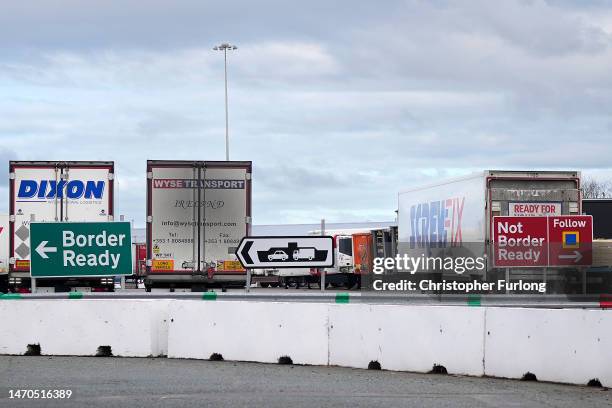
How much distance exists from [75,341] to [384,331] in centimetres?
459

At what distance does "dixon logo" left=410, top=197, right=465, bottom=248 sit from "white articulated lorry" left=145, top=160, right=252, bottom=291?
6973mm

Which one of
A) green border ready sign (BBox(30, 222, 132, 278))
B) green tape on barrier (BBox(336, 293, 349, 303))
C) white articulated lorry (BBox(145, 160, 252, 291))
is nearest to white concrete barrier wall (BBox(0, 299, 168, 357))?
green tape on barrier (BBox(336, 293, 349, 303))

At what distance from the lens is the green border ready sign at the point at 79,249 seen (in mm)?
20656

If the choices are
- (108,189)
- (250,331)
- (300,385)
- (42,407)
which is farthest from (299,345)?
(108,189)

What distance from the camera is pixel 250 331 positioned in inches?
629

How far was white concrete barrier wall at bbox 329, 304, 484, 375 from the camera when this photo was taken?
14375mm

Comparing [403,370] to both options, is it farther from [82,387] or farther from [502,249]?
[502,249]

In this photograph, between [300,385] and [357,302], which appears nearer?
[300,385]

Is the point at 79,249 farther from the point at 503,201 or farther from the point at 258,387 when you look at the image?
the point at 503,201

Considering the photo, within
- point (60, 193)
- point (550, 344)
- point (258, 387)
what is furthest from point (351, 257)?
point (258, 387)

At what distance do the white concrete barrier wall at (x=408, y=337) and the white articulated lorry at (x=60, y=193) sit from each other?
12.2 metres

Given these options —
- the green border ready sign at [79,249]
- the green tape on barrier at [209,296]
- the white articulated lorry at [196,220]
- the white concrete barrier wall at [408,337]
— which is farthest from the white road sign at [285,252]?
Answer: the white articulated lorry at [196,220]

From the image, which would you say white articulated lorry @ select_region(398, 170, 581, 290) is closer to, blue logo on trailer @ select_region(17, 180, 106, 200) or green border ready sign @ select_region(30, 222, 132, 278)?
blue logo on trailer @ select_region(17, 180, 106, 200)

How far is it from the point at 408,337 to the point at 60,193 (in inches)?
548
